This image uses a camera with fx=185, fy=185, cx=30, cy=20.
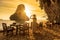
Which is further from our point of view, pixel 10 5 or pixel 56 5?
pixel 10 5

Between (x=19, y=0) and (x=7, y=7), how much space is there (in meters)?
0.52

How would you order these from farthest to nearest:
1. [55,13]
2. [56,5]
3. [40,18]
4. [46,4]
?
[40,18] → [46,4] → [55,13] → [56,5]

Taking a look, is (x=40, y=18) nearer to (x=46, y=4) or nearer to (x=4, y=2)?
(x=46, y=4)

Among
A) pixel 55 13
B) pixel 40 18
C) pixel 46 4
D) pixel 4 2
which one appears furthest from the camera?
pixel 40 18

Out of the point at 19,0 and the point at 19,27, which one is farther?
the point at 19,0

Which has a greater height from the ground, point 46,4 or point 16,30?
point 46,4

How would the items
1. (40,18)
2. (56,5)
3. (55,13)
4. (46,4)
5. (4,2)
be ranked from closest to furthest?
(56,5) → (55,13) → (46,4) → (4,2) → (40,18)

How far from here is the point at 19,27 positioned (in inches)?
233

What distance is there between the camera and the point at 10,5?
274 inches

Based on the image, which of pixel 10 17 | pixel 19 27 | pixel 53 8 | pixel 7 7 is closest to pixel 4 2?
pixel 7 7

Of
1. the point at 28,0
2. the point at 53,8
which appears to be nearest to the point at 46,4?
the point at 53,8

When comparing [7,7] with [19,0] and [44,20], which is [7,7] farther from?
[44,20]

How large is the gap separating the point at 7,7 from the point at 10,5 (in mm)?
153

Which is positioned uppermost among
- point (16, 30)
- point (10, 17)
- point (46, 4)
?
point (46, 4)
